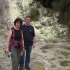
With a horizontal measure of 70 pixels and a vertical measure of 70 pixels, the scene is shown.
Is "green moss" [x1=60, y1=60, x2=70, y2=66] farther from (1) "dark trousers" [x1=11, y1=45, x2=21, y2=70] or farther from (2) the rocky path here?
(1) "dark trousers" [x1=11, y1=45, x2=21, y2=70]

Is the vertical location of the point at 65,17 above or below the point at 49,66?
above

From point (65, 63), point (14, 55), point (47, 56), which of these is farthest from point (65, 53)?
point (14, 55)

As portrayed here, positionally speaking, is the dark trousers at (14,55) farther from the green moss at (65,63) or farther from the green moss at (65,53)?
the green moss at (65,53)

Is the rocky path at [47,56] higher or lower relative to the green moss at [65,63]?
higher

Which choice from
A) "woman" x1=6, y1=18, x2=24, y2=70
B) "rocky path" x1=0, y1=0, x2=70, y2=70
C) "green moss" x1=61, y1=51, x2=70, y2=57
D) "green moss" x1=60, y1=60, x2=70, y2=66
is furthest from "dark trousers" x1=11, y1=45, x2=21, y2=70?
"green moss" x1=61, y1=51, x2=70, y2=57

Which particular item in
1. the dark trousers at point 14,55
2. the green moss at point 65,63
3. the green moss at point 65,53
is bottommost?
the green moss at point 65,63

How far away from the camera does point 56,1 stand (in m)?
12.4

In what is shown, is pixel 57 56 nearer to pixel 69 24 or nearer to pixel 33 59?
pixel 33 59

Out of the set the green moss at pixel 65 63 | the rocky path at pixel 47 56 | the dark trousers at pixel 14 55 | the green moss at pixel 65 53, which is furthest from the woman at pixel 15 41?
the green moss at pixel 65 53

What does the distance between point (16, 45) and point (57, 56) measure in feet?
9.67

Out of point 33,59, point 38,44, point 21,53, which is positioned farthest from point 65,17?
point 21,53

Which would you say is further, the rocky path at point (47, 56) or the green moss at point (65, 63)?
the green moss at point (65, 63)

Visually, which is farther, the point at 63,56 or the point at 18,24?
the point at 63,56

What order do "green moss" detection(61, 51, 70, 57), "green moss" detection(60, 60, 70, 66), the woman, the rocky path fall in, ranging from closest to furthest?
the woman, the rocky path, "green moss" detection(60, 60, 70, 66), "green moss" detection(61, 51, 70, 57)
